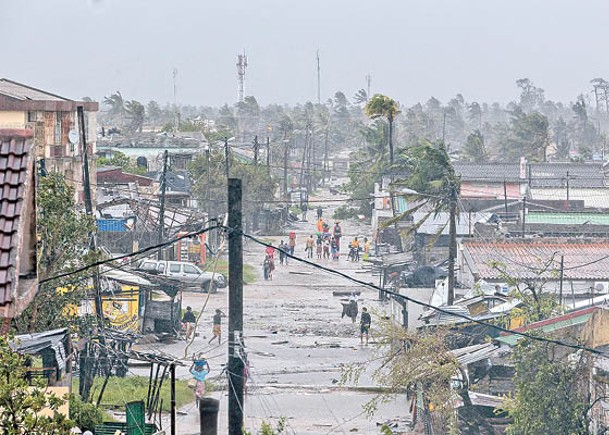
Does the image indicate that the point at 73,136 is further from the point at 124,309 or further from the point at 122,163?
the point at 122,163

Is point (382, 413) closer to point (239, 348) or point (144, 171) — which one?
point (239, 348)

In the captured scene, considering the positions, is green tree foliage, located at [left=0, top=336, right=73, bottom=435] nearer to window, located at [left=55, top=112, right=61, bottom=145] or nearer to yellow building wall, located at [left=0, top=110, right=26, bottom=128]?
yellow building wall, located at [left=0, top=110, right=26, bottom=128]


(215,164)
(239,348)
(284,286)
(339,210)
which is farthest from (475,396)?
(339,210)

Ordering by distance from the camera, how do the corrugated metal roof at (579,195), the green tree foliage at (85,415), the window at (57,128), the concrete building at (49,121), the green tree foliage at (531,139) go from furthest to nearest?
the green tree foliage at (531,139) → the corrugated metal roof at (579,195) → the window at (57,128) → the concrete building at (49,121) → the green tree foliage at (85,415)

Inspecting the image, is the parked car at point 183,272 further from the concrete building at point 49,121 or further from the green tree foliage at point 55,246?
the green tree foliage at point 55,246

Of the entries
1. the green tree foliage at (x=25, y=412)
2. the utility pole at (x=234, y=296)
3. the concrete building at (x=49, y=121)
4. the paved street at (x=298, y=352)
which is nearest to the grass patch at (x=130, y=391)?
the paved street at (x=298, y=352)

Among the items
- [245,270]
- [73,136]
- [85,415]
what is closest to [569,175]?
[245,270]

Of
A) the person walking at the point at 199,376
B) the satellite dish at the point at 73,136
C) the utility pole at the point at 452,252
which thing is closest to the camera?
the person walking at the point at 199,376
